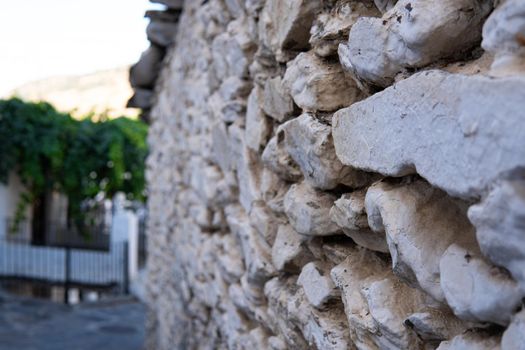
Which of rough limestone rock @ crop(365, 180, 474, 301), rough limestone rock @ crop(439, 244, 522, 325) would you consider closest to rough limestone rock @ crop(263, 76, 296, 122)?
rough limestone rock @ crop(365, 180, 474, 301)

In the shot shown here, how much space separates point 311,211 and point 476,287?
0.49 meters

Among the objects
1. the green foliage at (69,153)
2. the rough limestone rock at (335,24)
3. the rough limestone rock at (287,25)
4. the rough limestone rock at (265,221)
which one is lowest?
the rough limestone rock at (265,221)

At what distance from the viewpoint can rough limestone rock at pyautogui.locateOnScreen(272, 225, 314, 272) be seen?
1.20m

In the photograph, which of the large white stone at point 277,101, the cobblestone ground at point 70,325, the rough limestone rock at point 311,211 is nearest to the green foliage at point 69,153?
the cobblestone ground at point 70,325

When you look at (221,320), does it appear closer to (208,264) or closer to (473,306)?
(208,264)

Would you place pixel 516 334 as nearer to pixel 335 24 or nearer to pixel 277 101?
pixel 335 24

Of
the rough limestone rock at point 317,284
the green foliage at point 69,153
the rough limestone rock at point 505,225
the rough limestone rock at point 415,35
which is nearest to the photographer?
the rough limestone rock at point 505,225

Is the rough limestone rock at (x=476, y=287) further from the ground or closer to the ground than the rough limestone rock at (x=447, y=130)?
closer to the ground

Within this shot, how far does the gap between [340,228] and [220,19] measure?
1.22 m

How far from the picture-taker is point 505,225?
0.53m

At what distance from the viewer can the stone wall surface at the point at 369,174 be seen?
1.84ft

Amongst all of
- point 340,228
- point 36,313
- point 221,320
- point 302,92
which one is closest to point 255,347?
point 221,320

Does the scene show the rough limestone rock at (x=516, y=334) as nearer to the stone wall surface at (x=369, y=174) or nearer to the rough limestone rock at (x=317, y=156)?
the stone wall surface at (x=369, y=174)

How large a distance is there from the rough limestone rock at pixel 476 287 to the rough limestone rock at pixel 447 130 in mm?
74
